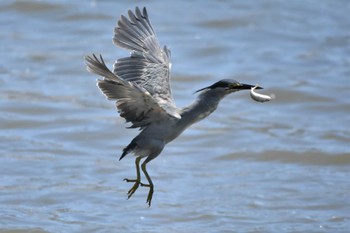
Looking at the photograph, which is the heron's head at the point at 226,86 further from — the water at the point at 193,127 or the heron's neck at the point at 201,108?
the water at the point at 193,127

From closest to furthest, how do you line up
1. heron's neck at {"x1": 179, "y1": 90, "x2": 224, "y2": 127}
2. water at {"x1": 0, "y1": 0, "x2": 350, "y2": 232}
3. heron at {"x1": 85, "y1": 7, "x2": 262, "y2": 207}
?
heron at {"x1": 85, "y1": 7, "x2": 262, "y2": 207}
heron's neck at {"x1": 179, "y1": 90, "x2": 224, "y2": 127}
water at {"x1": 0, "y1": 0, "x2": 350, "y2": 232}

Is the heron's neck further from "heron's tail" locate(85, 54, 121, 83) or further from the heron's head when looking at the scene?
"heron's tail" locate(85, 54, 121, 83)

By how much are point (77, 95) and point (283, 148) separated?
316 cm

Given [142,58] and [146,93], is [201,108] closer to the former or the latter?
[146,93]

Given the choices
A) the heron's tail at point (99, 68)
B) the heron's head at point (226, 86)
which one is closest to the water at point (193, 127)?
the heron's head at point (226, 86)

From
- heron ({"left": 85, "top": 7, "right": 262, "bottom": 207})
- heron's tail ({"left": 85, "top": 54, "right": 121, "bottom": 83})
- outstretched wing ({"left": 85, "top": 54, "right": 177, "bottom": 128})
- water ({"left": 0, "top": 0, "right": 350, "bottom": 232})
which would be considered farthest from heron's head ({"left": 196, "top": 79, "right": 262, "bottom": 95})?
water ({"left": 0, "top": 0, "right": 350, "bottom": 232})

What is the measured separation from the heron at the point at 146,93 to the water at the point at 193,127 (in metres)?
1.61

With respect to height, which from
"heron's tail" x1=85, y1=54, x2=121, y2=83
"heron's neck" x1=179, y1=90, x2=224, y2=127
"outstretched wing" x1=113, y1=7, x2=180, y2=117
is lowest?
"heron's neck" x1=179, y1=90, x2=224, y2=127

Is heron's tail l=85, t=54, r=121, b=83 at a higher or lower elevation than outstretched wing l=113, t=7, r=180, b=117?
higher

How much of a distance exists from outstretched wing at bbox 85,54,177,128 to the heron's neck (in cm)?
16

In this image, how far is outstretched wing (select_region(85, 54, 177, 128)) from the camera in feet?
21.1

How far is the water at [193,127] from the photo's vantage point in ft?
29.5

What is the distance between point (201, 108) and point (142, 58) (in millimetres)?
1160

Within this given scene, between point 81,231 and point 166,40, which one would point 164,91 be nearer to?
point 81,231
